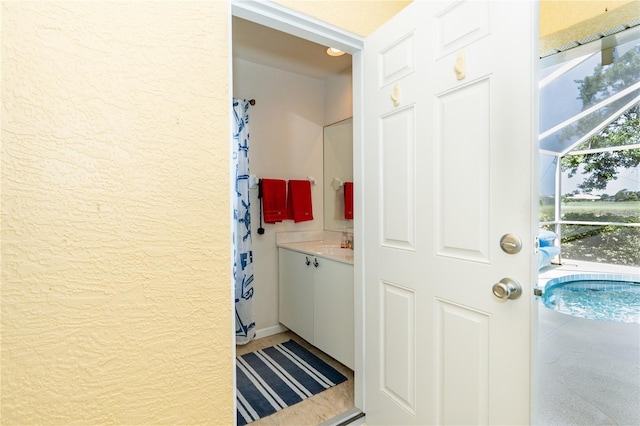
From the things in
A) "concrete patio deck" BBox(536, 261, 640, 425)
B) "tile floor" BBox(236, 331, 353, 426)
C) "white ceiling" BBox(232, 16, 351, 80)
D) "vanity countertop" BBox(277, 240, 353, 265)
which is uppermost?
"white ceiling" BBox(232, 16, 351, 80)

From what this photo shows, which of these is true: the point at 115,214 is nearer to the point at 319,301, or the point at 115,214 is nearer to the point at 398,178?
the point at 398,178

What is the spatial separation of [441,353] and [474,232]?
486 millimetres

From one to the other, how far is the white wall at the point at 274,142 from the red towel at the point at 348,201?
318mm

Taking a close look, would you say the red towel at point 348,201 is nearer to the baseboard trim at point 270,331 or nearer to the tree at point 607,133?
the baseboard trim at point 270,331

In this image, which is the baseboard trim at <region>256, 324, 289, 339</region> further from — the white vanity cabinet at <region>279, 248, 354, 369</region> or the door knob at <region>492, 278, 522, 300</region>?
the door knob at <region>492, 278, 522, 300</region>

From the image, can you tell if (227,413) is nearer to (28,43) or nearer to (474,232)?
(474,232)

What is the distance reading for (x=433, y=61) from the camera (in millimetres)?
1146

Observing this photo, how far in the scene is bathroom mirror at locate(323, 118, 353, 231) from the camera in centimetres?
267

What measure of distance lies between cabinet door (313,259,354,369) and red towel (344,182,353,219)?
68 cm

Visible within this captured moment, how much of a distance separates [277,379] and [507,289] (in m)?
1.60

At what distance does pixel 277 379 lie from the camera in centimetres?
196

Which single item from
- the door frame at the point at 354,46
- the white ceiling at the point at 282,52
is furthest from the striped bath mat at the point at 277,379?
the white ceiling at the point at 282,52

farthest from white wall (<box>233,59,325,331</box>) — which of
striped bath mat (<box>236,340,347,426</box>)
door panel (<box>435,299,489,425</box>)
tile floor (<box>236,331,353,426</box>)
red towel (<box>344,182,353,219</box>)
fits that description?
door panel (<box>435,299,489,425</box>)

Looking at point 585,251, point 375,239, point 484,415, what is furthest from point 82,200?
point 585,251
